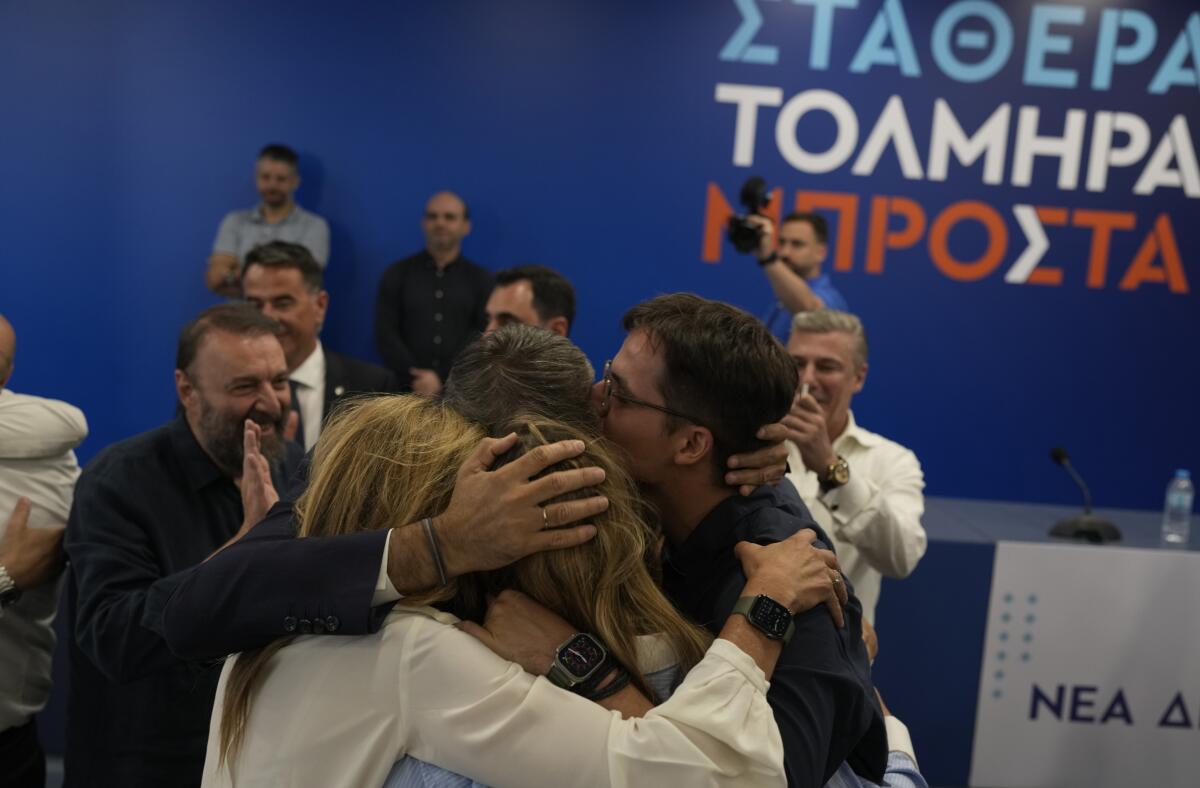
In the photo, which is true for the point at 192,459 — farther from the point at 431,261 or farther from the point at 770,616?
the point at 431,261

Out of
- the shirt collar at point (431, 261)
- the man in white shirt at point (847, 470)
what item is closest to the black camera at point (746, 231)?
the shirt collar at point (431, 261)

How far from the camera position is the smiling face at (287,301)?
3.43 metres

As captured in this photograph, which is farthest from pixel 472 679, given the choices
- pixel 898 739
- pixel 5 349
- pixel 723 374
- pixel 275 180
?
pixel 275 180

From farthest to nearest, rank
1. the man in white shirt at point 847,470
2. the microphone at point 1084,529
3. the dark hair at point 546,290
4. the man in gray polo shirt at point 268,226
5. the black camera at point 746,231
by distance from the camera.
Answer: the man in gray polo shirt at point 268,226 → the black camera at point 746,231 → the microphone at point 1084,529 → the dark hair at point 546,290 → the man in white shirt at point 847,470

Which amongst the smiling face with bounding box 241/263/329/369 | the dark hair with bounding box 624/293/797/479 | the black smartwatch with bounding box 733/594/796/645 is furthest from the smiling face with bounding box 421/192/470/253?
the black smartwatch with bounding box 733/594/796/645

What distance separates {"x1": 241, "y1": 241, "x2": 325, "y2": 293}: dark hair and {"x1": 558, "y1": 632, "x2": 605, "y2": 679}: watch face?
2.46m

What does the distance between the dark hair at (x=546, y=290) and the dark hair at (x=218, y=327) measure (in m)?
1.20

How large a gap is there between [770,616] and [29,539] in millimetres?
1570

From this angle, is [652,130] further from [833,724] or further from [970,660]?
[833,724]

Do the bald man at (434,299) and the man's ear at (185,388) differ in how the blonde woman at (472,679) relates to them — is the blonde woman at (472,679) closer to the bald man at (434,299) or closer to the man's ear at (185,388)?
the man's ear at (185,388)

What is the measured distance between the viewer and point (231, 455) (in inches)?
86.4

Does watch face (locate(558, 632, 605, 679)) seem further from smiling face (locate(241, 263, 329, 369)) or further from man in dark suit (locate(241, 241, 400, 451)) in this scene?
smiling face (locate(241, 263, 329, 369))

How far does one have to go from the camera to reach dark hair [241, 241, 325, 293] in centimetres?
347

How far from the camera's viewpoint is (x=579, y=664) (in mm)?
1271
